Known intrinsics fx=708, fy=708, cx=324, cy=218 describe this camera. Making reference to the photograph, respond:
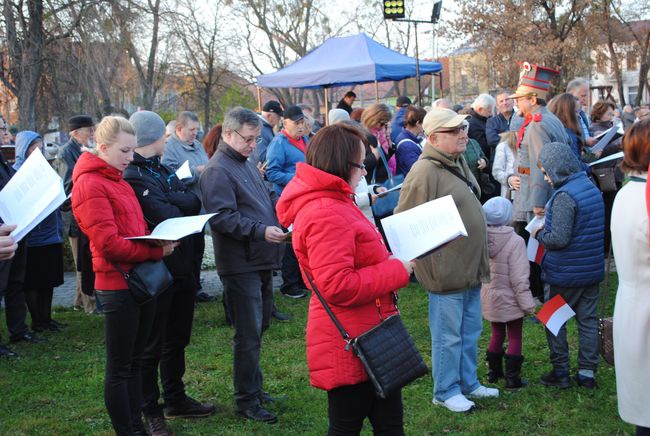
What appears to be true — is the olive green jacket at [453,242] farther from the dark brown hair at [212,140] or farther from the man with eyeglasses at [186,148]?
the man with eyeglasses at [186,148]

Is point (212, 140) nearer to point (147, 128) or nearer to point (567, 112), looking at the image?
point (147, 128)

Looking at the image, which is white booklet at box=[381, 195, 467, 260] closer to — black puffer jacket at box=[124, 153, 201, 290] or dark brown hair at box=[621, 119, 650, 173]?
dark brown hair at box=[621, 119, 650, 173]

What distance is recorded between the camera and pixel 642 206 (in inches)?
122

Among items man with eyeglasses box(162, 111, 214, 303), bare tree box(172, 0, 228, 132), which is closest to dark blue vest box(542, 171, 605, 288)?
man with eyeglasses box(162, 111, 214, 303)

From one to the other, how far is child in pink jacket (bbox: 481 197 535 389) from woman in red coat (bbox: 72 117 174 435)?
2457mm

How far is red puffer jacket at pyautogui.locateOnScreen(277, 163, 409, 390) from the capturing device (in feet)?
10.2

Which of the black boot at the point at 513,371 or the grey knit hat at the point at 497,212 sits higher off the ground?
the grey knit hat at the point at 497,212

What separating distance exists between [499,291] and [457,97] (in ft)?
184

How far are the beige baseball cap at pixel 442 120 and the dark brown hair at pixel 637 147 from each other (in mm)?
1457

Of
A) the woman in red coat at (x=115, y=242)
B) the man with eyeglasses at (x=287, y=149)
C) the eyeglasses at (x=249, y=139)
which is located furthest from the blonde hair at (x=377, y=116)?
the woman in red coat at (x=115, y=242)

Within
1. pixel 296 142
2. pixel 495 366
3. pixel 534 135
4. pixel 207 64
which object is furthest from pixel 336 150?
pixel 207 64

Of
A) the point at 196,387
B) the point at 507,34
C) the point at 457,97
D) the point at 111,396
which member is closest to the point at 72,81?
the point at 196,387

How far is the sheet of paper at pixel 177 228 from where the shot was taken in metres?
3.86

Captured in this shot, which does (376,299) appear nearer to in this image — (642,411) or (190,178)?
(642,411)
